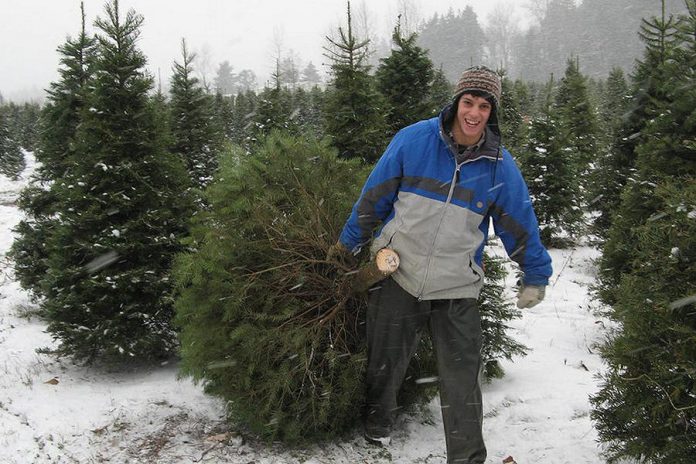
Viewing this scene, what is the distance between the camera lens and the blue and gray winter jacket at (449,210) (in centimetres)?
307

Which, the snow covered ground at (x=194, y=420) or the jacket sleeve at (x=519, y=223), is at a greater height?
the jacket sleeve at (x=519, y=223)

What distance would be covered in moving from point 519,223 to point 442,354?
0.97 meters

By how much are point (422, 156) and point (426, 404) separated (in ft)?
7.31

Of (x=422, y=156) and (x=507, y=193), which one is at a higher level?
(x=422, y=156)

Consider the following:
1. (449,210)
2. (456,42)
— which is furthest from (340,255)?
(456,42)

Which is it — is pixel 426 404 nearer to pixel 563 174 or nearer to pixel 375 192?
pixel 375 192

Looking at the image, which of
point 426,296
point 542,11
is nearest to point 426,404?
point 426,296

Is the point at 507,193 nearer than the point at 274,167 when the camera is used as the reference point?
Yes

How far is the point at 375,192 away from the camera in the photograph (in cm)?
326

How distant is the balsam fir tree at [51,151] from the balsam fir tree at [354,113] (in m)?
4.42

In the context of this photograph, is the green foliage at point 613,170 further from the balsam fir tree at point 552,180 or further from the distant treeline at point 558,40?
the distant treeline at point 558,40

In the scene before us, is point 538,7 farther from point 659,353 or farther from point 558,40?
point 659,353

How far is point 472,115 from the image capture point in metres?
3.02

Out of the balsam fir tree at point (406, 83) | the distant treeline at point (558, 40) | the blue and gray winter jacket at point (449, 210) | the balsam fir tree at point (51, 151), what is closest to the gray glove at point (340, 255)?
the blue and gray winter jacket at point (449, 210)
